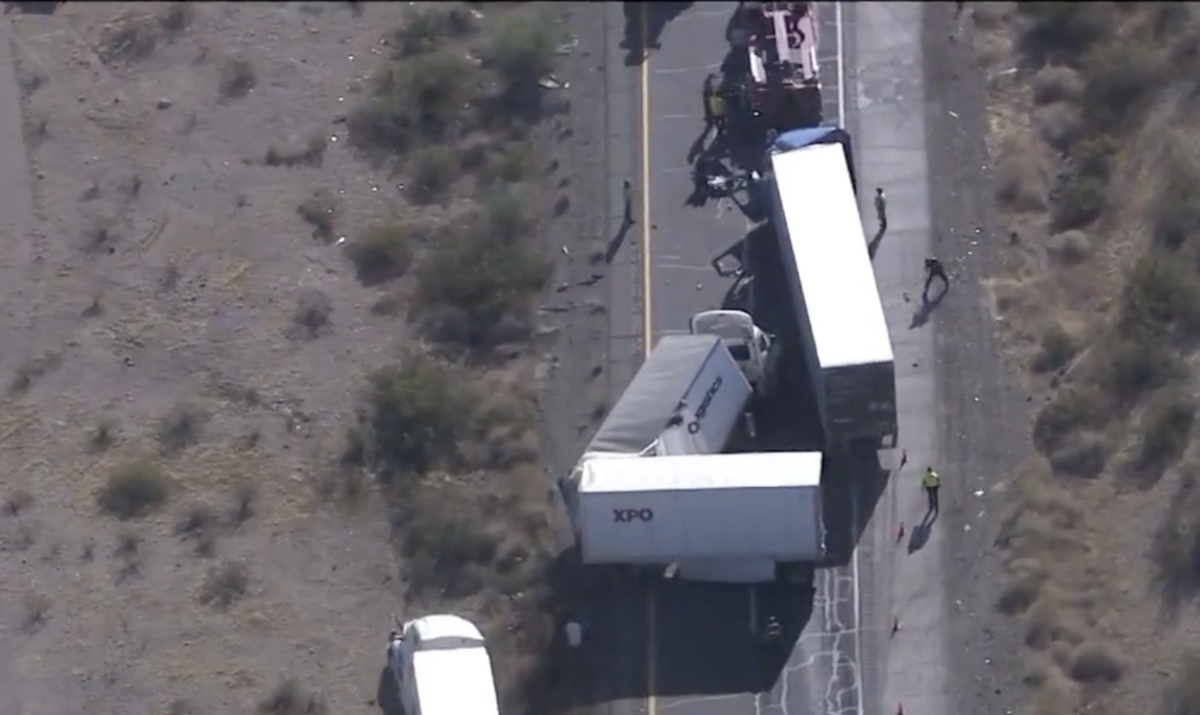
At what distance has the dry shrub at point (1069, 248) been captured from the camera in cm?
5716

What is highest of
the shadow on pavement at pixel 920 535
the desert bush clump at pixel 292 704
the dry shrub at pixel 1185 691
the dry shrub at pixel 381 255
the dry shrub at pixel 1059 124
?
the dry shrub at pixel 1059 124

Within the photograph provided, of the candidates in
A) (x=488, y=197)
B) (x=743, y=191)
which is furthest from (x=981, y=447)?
(x=488, y=197)

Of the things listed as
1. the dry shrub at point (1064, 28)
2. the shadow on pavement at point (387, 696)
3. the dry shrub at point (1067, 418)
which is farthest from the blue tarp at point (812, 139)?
the shadow on pavement at point (387, 696)

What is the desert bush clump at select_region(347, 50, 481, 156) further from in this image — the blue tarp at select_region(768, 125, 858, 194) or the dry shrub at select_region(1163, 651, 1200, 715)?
the dry shrub at select_region(1163, 651, 1200, 715)

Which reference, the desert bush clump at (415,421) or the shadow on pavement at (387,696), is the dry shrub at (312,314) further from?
the shadow on pavement at (387,696)

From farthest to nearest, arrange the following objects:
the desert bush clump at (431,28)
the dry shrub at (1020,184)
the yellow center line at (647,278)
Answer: the desert bush clump at (431,28)
the dry shrub at (1020,184)
the yellow center line at (647,278)

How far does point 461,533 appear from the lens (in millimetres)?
52250

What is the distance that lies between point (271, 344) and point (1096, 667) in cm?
2053

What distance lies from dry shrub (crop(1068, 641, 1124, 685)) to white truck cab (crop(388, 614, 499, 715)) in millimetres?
11647

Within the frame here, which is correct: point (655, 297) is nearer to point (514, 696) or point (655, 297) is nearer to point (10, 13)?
point (514, 696)

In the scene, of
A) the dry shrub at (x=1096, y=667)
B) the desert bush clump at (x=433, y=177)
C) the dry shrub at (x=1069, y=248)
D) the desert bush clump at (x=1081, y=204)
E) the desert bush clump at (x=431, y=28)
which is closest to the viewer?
the dry shrub at (x=1096, y=667)

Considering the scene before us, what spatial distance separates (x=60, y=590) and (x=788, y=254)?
700 inches

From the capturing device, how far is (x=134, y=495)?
53.5 m

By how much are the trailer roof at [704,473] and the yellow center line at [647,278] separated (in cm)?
277
